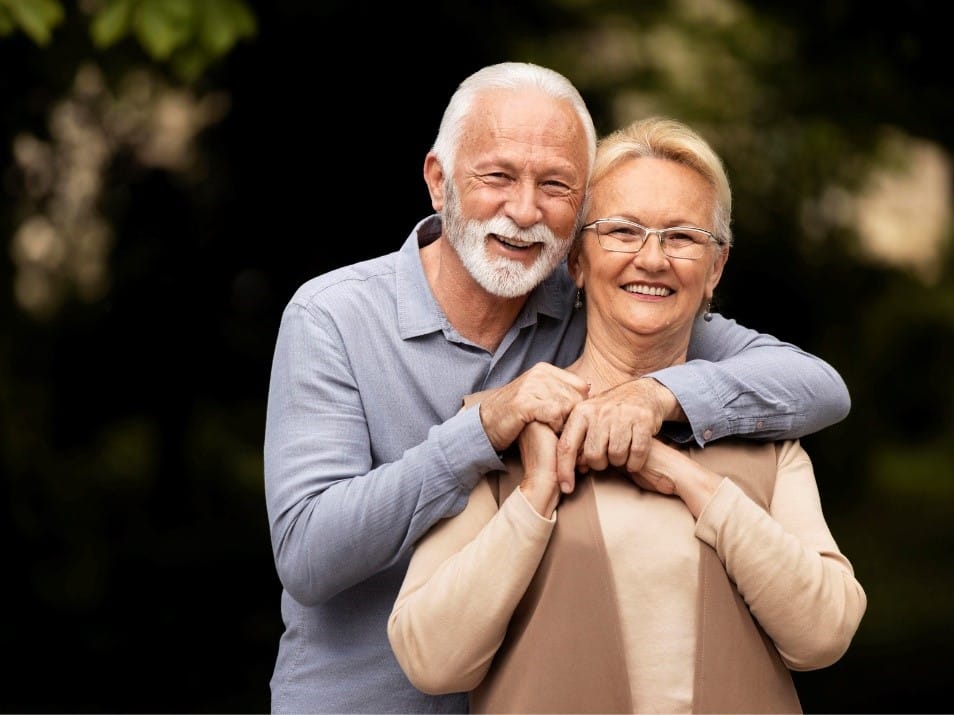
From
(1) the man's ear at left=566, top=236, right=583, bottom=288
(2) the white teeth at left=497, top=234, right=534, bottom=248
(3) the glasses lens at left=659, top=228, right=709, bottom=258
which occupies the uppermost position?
(3) the glasses lens at left=659, top=228, right=709, bottom=258

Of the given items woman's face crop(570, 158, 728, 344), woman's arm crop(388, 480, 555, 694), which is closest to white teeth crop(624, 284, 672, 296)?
woman's face crop(570, 158, 728, 344)

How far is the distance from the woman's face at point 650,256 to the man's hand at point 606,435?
8.5 inches

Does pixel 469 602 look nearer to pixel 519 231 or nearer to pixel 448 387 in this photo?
pixel 448 387

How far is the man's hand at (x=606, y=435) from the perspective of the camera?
2342 millimetres

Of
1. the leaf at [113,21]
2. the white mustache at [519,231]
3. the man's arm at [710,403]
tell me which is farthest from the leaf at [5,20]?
the man's arm at [710,403]

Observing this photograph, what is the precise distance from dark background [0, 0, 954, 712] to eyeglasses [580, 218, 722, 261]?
99.2 inches

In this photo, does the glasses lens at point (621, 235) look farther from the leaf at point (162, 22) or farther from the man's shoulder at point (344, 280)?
the leaf at point (162, 22)

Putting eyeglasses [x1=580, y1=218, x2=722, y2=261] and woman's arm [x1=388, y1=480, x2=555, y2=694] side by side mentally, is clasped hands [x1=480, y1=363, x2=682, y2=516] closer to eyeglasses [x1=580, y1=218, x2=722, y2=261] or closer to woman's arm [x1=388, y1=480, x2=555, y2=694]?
woman's arm [x1=388, y1=480, x2=555, y2=694]

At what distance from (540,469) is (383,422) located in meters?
0.43

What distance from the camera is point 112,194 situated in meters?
6.91

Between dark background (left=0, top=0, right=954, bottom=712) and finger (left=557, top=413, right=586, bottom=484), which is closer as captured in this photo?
finger (left=557, top=413, right=586, bottom=484)

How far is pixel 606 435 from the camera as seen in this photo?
7.71 ft

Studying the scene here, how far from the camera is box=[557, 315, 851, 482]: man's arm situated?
235 cm

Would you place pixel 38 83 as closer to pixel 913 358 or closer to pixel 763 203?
pixel 763 203
